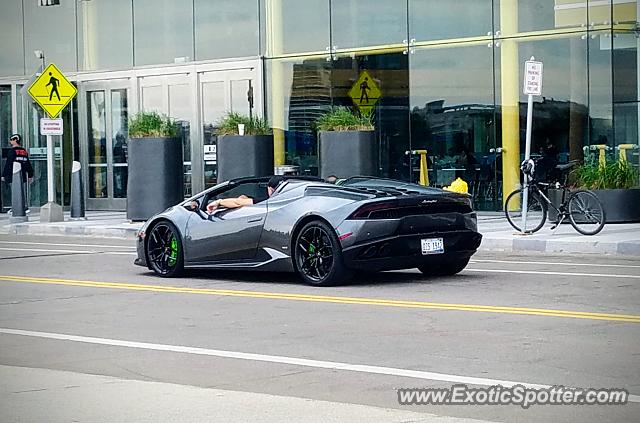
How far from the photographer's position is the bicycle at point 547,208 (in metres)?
19.8

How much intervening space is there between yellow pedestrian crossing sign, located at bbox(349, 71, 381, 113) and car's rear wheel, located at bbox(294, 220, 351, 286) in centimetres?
1512

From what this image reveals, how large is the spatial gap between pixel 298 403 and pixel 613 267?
29.4ft

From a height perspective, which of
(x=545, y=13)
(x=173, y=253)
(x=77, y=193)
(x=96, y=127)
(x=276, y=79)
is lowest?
(x=173, y=253)

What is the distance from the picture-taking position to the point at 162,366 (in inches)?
353

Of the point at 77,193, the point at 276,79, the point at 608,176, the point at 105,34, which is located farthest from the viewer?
the point at 105,34

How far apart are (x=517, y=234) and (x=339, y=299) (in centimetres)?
855

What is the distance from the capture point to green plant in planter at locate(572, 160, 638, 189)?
21.9 meters

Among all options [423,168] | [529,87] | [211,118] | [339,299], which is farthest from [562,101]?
[339,299]

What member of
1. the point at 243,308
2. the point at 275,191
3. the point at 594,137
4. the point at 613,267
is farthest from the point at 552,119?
the point at 243,308

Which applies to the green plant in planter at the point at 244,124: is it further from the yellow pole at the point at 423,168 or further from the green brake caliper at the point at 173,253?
the green brake caliper at the point at 173,253

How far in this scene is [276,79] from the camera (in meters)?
30.6

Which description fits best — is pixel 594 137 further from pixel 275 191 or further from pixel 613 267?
pixel 275 191

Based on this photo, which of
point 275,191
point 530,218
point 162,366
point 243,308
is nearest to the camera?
point 162,366

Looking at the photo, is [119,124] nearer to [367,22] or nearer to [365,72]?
[365,72]
